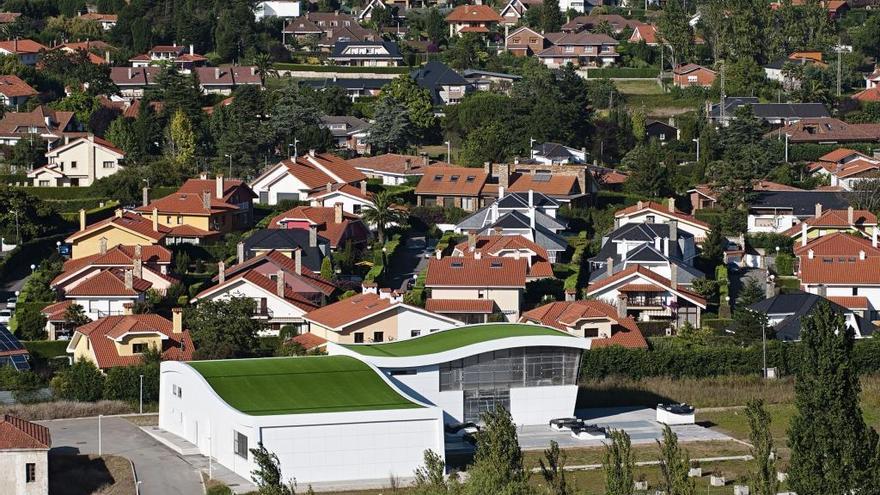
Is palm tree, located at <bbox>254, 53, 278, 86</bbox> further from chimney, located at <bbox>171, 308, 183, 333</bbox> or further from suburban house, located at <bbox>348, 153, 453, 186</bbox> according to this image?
chimney, located at <bbox>171, 308, 183, 333</bbox>

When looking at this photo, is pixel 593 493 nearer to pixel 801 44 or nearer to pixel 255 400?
pixel 255 400

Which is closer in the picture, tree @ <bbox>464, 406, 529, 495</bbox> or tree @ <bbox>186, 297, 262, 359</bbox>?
tree @ <bbox>464, 406, 529, 495</bbox>

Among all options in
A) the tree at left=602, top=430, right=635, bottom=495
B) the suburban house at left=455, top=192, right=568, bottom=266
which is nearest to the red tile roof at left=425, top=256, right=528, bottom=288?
the suburban house at left=455, top=192, right=568, bottom=266

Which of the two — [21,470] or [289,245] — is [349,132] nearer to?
[289,245]

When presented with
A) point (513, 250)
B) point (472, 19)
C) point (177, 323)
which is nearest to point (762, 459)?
point (177, 323)

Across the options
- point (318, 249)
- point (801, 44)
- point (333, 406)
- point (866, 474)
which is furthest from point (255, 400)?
point (801, 44)

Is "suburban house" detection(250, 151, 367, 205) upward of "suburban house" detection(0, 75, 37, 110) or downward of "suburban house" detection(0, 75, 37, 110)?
downward

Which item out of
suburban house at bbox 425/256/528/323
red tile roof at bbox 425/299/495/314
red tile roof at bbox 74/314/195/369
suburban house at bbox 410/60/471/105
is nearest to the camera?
red tile roof at bbox 74/314/195/369
